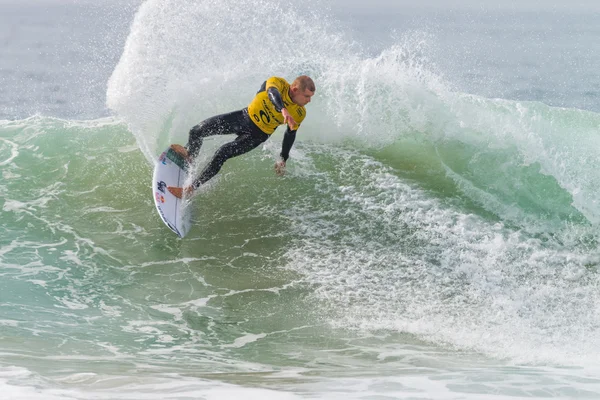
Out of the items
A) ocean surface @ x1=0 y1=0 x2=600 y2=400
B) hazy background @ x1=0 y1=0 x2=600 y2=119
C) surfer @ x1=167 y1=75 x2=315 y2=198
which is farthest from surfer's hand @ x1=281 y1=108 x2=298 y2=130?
hazy background @ x1=0 y1=0 x2=600 y2=119

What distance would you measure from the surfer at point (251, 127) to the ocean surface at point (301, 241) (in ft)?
1.50

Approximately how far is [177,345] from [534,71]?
19095 millimetres

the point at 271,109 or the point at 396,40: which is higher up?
the point at 396,40

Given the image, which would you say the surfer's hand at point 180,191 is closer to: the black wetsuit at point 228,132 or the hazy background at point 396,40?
the black wetsuit at point 228,132

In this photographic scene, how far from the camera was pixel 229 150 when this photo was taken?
8.35 meters

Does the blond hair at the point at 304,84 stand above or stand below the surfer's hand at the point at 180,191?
above

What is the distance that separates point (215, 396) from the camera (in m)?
4.46

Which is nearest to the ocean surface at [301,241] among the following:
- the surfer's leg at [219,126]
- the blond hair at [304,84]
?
the surfer's leg at [219,126]

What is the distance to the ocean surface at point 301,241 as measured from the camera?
5.42 m

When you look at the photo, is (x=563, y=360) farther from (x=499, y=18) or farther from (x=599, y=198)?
(x=499, y=18)

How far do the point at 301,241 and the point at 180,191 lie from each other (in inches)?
62.2

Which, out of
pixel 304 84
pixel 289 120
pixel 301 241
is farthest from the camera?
pixel 301 241

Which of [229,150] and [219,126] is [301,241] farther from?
[219,126]

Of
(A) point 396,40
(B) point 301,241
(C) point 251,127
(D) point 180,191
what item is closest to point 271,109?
(C) point 251,127
